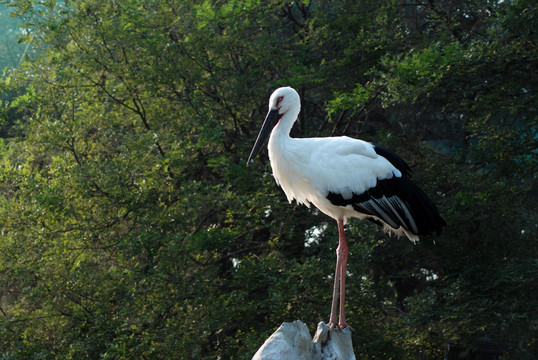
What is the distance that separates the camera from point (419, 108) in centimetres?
1179

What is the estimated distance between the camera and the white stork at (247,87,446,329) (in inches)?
268

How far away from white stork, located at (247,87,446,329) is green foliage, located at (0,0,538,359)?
2.43 m

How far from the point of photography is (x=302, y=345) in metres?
5.25

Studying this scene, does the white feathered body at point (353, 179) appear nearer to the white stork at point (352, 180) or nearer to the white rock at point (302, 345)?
the white stork at point (352, 180)

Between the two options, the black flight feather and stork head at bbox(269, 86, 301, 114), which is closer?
the black flight feather

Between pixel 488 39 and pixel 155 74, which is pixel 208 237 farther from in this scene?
pixel 488 39

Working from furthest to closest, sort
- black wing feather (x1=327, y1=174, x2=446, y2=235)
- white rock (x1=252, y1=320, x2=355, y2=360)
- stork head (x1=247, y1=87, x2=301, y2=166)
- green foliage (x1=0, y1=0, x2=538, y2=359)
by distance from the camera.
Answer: green foliage (x1=0, y1=0, x2=538, y2=359), stork head (x1=247, y1=87, x2=301, y2=166), black wing feather (x1=327, y1=174, x2=446, y2=235), white rock (x1=252, y1=320, x2=355, y2=360)

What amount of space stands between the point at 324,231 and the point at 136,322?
8.99ft

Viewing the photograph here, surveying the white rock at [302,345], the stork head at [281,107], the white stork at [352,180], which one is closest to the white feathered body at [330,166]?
the white stork at [352,180]

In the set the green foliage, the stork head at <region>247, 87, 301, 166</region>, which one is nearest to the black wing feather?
the stork head at <region>247, 87, 301, 166</region>

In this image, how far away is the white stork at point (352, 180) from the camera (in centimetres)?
681

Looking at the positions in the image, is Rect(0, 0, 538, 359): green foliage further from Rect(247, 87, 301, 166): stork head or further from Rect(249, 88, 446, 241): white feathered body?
Rect(249, 88, 446, 241): white feathered body

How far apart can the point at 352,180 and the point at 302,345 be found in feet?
6.42

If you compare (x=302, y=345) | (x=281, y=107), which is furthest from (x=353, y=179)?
(x=302, y=345)
